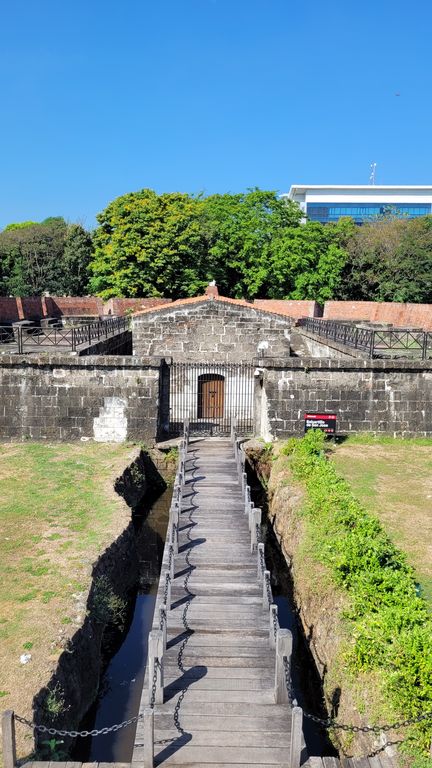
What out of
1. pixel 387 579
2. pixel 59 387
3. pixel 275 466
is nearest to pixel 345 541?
pixel 387 579

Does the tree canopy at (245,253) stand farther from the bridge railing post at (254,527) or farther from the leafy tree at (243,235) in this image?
the bridge railing post at (254,527)

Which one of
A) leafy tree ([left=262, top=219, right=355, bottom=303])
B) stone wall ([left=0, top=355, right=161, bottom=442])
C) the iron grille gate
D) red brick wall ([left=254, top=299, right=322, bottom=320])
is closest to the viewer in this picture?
stone wall ([left=0, top=355, right=161, bottom=442])

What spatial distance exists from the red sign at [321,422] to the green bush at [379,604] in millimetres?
4712

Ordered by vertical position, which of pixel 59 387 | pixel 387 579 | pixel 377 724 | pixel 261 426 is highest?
pixel 59 387

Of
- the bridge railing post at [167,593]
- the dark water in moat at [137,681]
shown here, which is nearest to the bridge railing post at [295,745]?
the dark water in moat at [137,681]

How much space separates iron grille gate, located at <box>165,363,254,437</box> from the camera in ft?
63.0

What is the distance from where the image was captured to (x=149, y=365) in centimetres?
1544

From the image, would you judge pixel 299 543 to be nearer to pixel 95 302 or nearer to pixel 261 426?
pixel 261 426

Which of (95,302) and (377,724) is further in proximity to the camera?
(95,302)

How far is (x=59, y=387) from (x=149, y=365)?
249 cm

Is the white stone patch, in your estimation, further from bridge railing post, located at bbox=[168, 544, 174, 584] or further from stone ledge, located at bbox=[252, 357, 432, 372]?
bridge railing post, located at bbox=[168, 544, 174, 584]

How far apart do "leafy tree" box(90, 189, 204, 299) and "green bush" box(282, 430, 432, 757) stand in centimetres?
2326

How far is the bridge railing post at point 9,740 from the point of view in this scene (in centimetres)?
494

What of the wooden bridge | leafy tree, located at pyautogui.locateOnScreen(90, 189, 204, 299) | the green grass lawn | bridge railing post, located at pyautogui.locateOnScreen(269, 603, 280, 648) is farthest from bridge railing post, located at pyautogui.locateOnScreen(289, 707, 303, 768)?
leafy tree, located at pyautogui.locateOnScreen(90, 189, 204, 299)
